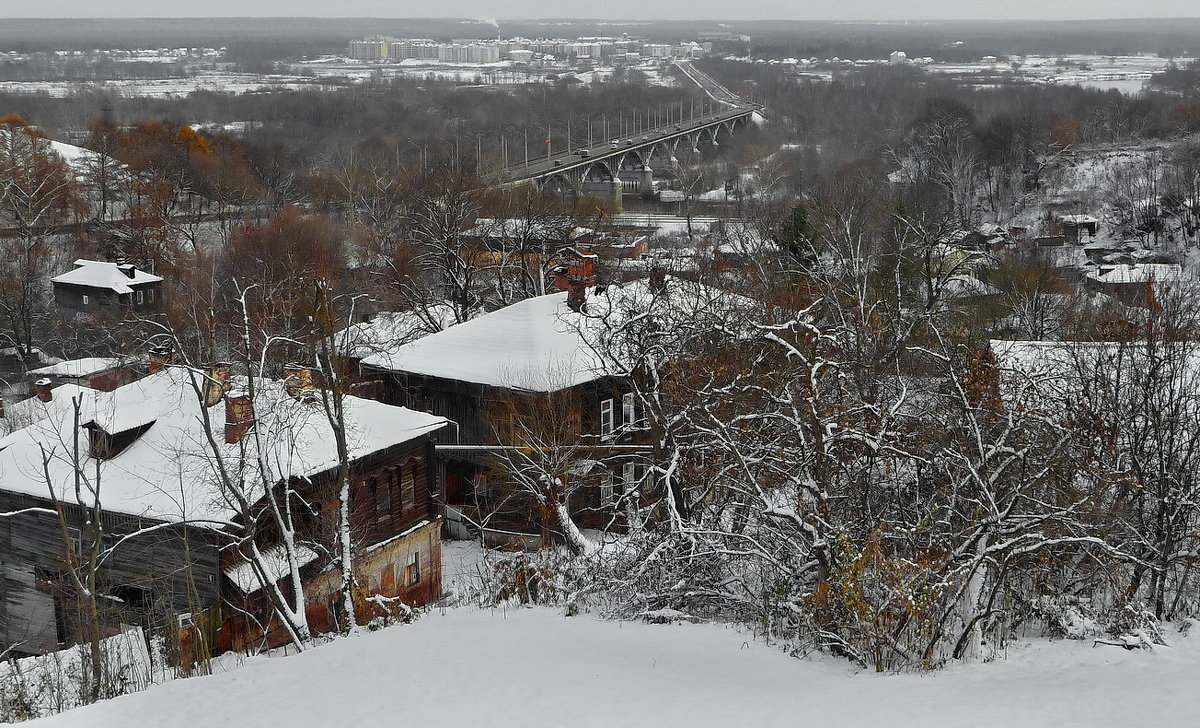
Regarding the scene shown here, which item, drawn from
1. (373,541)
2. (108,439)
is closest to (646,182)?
(373,541)

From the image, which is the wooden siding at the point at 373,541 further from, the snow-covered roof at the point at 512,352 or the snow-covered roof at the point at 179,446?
the snow-covered roof at the point at 512,352

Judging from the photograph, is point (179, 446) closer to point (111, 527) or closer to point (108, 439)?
point (108, 439)

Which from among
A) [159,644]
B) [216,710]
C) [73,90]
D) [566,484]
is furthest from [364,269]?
[73,90]

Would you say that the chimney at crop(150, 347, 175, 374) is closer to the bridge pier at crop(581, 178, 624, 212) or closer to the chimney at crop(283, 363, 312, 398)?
the chimney at crop(283, 363, 312, 398)

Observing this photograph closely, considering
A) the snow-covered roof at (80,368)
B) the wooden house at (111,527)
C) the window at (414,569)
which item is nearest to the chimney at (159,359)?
the wooden house at (111,527)

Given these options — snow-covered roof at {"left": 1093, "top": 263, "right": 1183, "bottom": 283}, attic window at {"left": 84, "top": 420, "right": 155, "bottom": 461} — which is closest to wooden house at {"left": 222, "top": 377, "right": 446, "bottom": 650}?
attic window at {"left": 84, "top": 420, "right": 155, "bottom": 461}

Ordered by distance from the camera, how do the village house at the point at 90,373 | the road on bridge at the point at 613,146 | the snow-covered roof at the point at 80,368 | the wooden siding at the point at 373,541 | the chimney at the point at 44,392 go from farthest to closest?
the road on bridge at the point at 613,146 → the snow-covered roof at the point at 80,368 → the village house at the point at 90,373 → the chimney at the point at 44,392 → the wooden siding at the point at 373,541

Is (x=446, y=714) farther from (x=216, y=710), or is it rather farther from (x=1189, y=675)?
(x=1189, y=675)
